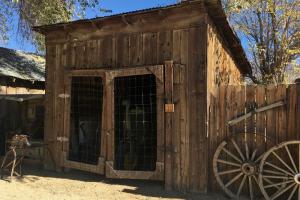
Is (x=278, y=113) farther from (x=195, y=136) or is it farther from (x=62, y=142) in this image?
(x=62, y=142)

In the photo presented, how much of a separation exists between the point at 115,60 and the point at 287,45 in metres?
14.8

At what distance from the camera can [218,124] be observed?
8820 mm

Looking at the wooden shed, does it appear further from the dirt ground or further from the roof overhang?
the dirt ground

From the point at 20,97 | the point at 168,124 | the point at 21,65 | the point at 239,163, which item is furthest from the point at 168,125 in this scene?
the point at 21,65

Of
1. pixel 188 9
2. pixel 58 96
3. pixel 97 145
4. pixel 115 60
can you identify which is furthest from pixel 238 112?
pixel 58 96

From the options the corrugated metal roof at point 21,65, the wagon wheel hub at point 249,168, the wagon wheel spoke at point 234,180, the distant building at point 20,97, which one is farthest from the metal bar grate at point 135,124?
the corrugated metal roof at point 21,65

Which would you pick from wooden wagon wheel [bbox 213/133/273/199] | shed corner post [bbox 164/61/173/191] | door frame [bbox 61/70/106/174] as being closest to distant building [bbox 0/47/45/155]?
door frame [bbox 61/70/106/174]

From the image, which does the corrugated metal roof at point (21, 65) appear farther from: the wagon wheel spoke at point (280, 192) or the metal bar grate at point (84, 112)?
the wagon wheel spoke at point (280, 192)

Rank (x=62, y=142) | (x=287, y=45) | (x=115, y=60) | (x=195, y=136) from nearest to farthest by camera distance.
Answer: (x=195, y=136)
(x=115, y=60)
(x=62, y=142)
(x=287, y=45)

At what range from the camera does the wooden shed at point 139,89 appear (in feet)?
29.3

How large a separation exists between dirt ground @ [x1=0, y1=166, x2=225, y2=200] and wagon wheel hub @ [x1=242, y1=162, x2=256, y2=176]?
0.78 metres

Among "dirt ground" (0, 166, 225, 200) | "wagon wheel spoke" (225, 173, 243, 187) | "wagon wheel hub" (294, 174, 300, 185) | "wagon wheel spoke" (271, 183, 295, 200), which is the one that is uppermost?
"wagon wheel hub" (294, 174, 300, 185)

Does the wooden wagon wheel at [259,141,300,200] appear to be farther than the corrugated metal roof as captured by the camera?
No

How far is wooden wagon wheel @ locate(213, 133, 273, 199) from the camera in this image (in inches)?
330
